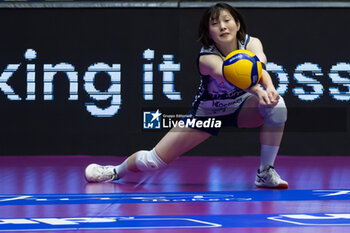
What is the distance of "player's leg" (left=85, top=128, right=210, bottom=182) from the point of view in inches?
162

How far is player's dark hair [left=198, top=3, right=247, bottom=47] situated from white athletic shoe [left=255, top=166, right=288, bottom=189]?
944 mm

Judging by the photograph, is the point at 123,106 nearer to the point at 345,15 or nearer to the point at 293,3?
the point at 293,3

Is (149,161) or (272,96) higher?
(272,96)

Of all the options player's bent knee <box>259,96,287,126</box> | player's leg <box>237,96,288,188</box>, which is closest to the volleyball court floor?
player's leg <box>237,96,288,188</box>

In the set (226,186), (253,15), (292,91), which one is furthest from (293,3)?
(226,186)

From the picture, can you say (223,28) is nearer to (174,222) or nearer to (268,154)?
(268,154)

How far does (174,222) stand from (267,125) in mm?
1363

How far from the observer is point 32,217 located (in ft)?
10.1

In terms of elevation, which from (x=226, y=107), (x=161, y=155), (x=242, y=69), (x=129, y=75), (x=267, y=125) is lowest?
(x=161, y=155)

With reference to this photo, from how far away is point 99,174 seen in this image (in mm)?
4387

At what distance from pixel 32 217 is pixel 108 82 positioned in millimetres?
3153

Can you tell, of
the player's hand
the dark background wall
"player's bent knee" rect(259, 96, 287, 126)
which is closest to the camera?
the player's hand

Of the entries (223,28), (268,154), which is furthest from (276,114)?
(223,28)

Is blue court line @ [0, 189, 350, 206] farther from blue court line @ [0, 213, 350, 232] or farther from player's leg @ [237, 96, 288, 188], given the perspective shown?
blue court line @ [0, 213, 350, 232]
